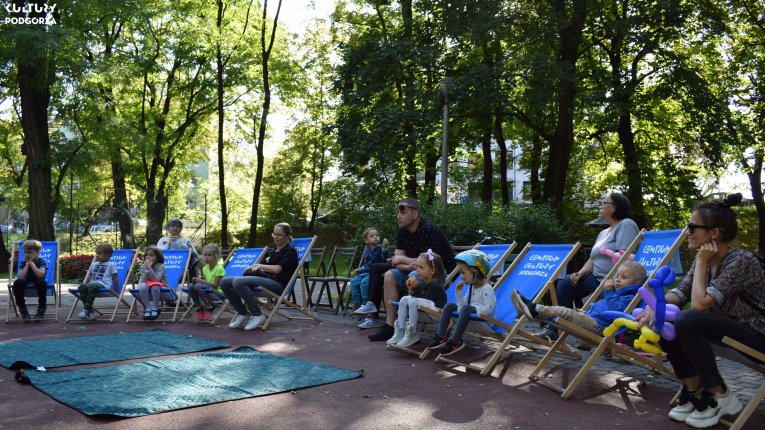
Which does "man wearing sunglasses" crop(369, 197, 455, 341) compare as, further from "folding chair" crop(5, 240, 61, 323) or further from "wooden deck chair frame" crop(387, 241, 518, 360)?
"folding chair" crop(5, 240, 61, 323)

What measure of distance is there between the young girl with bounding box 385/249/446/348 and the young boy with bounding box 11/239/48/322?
538 cm

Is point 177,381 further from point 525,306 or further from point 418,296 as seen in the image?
point 525,306

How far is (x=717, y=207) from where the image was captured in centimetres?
414

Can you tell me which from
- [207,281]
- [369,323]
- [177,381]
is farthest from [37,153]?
[177,381]

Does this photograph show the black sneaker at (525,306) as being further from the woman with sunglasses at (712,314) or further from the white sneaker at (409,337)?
the white sneaker at (409,337)

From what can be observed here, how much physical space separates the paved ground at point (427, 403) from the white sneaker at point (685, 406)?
2.9 inches

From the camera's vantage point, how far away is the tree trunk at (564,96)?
1691 centimetres

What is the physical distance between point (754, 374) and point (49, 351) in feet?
20.3

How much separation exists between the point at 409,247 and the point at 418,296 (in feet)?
3.07

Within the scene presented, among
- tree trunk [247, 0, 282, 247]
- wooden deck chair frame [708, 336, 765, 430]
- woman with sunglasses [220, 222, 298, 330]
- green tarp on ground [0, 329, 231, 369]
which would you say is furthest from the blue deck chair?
tree trunk [247, 0, 282, 247]

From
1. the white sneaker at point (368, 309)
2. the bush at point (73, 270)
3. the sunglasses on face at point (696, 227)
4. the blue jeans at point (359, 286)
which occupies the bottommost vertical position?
the bush at point (73, 270)

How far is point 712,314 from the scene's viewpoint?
157 inches

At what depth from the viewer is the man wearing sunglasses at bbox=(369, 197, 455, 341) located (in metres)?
7.39

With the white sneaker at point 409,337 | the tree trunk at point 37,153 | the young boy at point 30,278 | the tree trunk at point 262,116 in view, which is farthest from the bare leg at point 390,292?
the tree trunk at point 262,116
